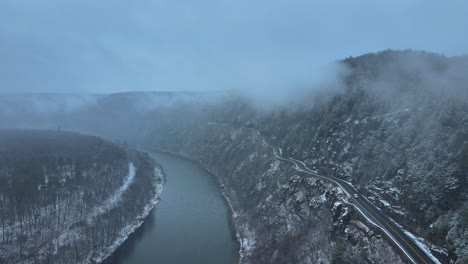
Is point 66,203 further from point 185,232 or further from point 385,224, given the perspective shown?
point 385,224

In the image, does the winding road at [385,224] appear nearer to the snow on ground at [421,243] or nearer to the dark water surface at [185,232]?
the snow on ground at [421,243]

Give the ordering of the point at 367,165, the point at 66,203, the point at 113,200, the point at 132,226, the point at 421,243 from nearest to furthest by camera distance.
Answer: the point at 421,243
the point at 367,165
the point at 132,226
the point at 66,203
the point at 113,200

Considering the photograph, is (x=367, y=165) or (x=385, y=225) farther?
(x=367, y=165)

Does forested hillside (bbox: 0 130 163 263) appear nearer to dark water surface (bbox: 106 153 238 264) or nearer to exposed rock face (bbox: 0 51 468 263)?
dark water surface (bbox: 106 153 238 264)

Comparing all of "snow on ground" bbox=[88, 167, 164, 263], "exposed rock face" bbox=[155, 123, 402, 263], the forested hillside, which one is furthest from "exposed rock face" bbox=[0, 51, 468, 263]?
the forested hillside

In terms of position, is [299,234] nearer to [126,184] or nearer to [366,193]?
[366,193]

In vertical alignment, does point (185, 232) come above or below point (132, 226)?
above

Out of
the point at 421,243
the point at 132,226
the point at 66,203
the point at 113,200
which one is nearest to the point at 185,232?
the point at 132,226

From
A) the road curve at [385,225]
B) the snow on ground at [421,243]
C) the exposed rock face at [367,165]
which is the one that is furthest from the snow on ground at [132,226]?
the snow on ground at [421,243]

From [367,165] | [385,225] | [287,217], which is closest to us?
[385,225]
